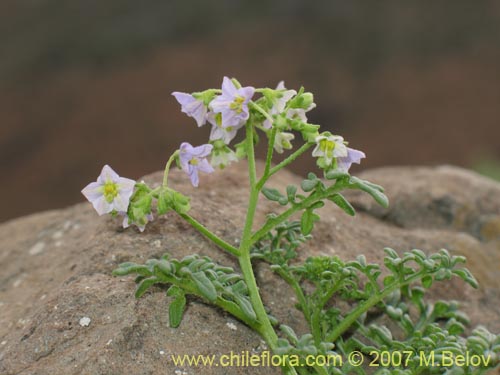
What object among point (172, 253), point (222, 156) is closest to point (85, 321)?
point (172, 253)

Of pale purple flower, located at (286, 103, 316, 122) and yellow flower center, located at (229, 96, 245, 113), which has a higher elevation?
yellow flower center, located at (229, 96, 245, 113)

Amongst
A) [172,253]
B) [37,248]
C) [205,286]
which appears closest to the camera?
[205,286]

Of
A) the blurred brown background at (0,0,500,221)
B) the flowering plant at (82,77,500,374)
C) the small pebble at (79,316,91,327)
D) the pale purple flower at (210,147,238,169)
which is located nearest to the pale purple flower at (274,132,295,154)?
the flowering plant at (82,77,500,374)

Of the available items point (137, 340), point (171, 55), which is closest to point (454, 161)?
point (171, 55)

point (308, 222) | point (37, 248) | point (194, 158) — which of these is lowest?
point (37, 248)

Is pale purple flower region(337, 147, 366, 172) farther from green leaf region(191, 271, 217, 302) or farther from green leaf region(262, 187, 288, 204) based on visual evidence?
green leaf region(191, 271, 217, 302)

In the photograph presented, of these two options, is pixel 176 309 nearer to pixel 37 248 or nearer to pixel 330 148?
pixel 330 148

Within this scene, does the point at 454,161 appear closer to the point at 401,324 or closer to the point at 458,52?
the point at 458,52
